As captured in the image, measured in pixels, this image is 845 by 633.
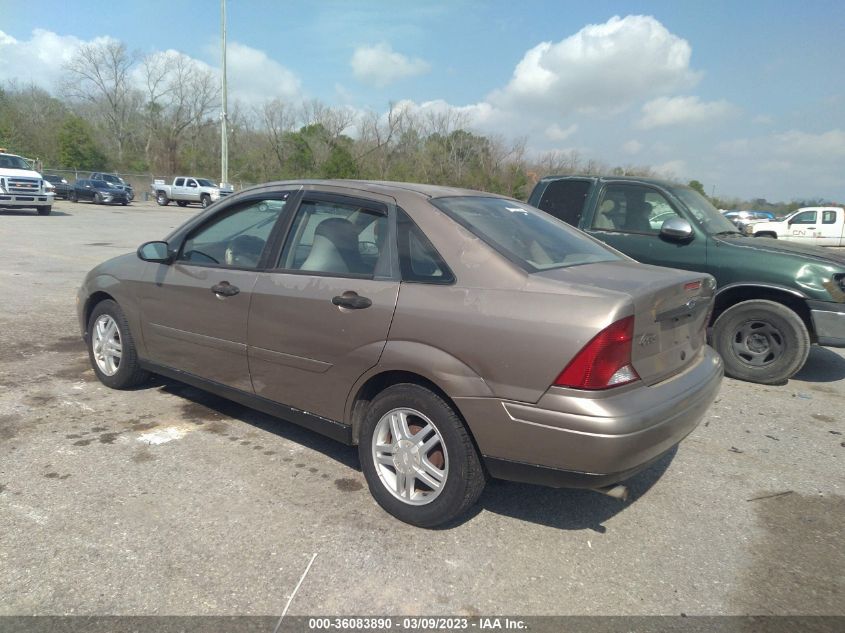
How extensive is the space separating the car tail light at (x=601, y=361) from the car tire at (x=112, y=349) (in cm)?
349

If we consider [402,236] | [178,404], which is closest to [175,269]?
[178,404]

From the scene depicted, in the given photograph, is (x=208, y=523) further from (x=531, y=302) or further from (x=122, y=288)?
(x=122, y=288)

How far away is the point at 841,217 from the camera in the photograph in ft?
81.5

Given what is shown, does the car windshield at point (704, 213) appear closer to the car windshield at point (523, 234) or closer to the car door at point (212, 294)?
the car windshield at point (523, 234)

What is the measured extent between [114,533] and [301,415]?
1.11 metres

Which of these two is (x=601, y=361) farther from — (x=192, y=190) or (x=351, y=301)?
(x=192, y=190)

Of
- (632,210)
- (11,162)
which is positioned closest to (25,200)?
(11,162)

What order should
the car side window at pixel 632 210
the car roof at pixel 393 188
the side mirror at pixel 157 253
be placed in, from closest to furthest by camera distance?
1. the car roof at pixel 393 188
2. the side mirror at pixel 157 253
3. the car side window at pixel 632 210

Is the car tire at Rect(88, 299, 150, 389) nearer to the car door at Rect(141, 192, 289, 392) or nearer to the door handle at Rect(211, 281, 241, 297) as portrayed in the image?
the car door at Rect(141, 192, 289, 392)

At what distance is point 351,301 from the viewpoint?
3301 millimetres

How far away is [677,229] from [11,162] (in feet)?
85.1

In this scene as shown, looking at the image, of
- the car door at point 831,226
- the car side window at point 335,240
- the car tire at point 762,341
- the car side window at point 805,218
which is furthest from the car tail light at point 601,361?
the car side window at point 805,218

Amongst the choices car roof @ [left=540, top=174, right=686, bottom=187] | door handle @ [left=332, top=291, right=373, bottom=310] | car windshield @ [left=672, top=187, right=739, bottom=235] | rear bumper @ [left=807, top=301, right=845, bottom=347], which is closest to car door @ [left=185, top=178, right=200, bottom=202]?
car roof @ [left=540, top=174, right=686, bottom=187]

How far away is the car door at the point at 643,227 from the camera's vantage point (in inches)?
246
